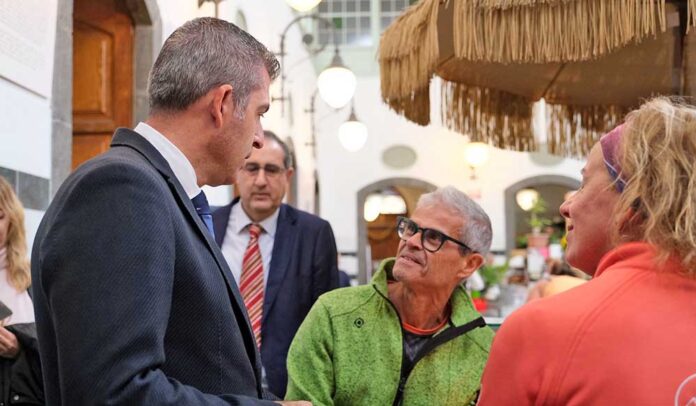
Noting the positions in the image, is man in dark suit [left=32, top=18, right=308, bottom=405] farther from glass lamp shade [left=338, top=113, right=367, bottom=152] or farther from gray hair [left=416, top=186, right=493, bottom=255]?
glass lamp shade [left=338, top=113, right=367, bottom=152]

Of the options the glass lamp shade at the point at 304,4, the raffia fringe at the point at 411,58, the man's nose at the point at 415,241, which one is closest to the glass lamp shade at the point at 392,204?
the glass lamp shade at the point at 304,4

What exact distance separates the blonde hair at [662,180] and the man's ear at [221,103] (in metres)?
0.71

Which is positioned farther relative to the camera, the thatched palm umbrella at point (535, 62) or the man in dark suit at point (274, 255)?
the man in dark suit at point (274, 255)

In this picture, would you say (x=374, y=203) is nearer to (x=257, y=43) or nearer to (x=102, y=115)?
(x=102, y=115)

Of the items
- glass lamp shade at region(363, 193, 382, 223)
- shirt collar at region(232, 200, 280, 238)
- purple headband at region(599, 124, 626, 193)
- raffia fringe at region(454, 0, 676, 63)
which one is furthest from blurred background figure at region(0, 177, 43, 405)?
glass lamp shade at region(363, 193, 382, 223)

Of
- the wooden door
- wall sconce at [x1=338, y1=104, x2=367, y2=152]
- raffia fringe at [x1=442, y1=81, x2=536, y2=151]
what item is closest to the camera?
raffia fringe at [x1=442, y1=81, x2=536, y2=151]

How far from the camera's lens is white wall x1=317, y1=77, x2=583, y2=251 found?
1794 cm

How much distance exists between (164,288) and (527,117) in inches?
113

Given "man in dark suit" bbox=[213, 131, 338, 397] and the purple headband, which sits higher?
the purple headband

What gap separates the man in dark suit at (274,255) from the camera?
3663 millimetres

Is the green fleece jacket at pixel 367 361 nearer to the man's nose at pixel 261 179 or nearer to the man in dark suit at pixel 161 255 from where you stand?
the man in dark suit at pixel 161 255

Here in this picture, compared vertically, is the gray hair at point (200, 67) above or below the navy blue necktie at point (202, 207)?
above

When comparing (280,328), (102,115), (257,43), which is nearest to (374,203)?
(102,115)

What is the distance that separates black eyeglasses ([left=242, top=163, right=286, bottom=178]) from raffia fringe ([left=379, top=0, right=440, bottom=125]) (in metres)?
0.74
